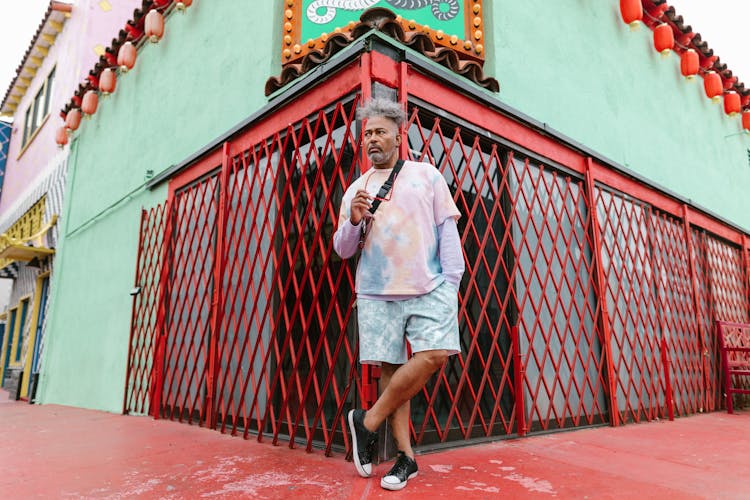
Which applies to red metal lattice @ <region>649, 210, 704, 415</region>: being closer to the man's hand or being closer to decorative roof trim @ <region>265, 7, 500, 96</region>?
decorative roof trim @ <region>265, 7, 500, 96</region>

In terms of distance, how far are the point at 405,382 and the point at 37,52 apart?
390 inches

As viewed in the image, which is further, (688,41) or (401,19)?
(688,41)

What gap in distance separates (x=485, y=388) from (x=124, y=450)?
181 cm

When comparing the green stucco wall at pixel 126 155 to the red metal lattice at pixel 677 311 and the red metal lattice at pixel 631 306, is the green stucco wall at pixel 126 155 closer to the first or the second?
the red metal lattice at pixel 631 306

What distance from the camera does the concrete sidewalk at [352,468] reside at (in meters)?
1.70

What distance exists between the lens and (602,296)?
3.43 metres

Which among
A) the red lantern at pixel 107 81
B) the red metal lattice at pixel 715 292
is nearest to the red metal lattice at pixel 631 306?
the red metal lattice at pixel 715 292

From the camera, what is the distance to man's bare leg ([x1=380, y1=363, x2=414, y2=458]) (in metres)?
1.77

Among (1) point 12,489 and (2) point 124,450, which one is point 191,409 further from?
(1) point 12,489

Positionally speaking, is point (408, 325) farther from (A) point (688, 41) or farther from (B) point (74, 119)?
(B) point (74, 119)

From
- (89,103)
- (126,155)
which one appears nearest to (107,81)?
(89,103)

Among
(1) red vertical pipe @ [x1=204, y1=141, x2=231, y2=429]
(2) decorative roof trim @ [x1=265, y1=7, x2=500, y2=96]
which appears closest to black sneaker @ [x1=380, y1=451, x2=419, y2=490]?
(1) red vertical pipe @ [x1=204, y1=141, x2=231, y2=429]

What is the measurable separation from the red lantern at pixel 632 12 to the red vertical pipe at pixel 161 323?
410 centimetres

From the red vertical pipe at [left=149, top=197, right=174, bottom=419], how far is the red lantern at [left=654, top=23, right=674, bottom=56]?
459 centimetres
